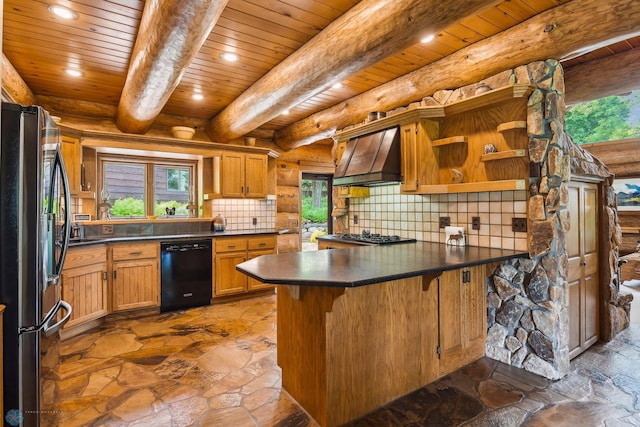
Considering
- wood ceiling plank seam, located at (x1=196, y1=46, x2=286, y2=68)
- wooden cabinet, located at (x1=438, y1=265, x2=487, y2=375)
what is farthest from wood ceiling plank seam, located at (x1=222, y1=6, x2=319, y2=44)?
wooden cabinet, located at (x1=438, y1=265, x2=487, y2=375)

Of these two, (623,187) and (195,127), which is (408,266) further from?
(623,187)

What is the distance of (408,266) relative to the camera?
1.98m

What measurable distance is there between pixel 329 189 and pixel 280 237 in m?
1.65

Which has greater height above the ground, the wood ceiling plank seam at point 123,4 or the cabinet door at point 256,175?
the wood ceiling plank seam at point 123,4

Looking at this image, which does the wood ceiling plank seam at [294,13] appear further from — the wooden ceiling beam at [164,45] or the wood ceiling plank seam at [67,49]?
the wood ceiling plank seam at [67,49]

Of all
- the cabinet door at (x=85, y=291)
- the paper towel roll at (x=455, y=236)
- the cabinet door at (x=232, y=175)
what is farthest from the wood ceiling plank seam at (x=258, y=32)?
the cabinet door at (x=85, y=291)

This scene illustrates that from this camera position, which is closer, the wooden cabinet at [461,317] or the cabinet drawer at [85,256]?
the wooden cabinet at [461,317]

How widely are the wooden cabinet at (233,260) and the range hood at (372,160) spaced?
159 cm

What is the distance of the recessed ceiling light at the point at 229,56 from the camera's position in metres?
2.87

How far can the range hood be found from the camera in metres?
3.17

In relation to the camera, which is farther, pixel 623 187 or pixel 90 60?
pixel 623 187

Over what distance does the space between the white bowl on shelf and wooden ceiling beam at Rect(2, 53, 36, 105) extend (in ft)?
4.81

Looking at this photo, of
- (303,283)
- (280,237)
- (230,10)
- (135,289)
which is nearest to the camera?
(303,283)

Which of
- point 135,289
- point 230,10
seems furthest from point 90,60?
point 135,289
